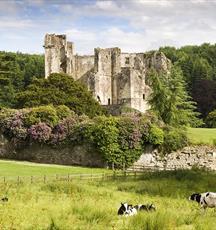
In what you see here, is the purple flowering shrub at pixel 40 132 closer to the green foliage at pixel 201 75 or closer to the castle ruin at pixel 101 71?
the castle ruin at pixel 101 71

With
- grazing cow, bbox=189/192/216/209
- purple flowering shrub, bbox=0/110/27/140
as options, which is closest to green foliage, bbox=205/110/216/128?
purple flowering shrub, bbox=0/110/27/140

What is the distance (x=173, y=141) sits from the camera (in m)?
42.1

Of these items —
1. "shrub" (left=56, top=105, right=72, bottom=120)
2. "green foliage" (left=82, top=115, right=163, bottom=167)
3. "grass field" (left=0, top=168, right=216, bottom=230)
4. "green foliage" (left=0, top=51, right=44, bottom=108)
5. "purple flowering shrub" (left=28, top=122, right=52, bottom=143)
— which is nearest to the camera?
"grass field" (left=0, top=168, right=216, bottom=230)

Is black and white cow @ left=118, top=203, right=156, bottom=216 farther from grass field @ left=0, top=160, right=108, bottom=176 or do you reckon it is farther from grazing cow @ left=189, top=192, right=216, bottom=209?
grass field @ left=0, top=160, right=108, bottom=176

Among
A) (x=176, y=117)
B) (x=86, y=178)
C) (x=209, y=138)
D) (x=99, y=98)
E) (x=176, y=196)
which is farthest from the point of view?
(x=99, y=98)

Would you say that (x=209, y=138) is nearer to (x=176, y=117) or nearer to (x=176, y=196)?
(x=176, y=117)

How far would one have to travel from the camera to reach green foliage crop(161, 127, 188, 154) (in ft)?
138

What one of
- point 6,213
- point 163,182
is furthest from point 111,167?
point 6,213

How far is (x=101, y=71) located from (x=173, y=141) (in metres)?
30.1

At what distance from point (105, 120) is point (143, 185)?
56.0ft

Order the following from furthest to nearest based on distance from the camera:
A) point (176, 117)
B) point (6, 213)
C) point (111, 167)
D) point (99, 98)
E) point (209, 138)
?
1. point (99, 98)
2. point (176, 117)
3. point (209, 138)
4. point (111, 167)
5. point (6, 213)

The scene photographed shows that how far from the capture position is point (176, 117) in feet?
163

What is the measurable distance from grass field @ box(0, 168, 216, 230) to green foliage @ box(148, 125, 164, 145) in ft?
38.0

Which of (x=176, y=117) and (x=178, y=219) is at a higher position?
(x=176, y=117)
